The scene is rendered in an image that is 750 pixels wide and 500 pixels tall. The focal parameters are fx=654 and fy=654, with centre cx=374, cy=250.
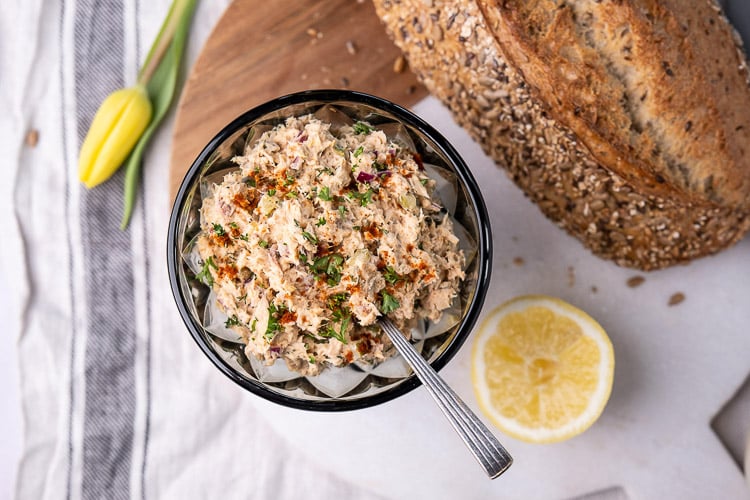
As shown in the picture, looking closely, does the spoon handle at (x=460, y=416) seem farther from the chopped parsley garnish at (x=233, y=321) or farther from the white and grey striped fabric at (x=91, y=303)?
the white and grey striped fabric at (x=91, y=303)

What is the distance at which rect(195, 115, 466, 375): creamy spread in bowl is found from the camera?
5.27 ft

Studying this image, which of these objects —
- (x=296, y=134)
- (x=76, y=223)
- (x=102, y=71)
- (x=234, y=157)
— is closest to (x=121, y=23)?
(x=102, y=71)

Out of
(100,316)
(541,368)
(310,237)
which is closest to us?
(310,237)

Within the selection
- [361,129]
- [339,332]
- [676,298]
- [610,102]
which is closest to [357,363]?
[339,332]

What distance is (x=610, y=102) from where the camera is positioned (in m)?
1.90

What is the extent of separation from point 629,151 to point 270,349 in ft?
3.87

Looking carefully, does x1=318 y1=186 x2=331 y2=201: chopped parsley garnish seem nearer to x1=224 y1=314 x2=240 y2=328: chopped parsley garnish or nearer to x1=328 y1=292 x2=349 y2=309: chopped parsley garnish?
x1=328 y1=292 x2=349 y2=309: chopped parsley garnish

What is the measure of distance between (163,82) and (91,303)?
3.02ft

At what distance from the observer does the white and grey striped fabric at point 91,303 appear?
2.57 metres

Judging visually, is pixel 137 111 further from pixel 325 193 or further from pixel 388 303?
pixel 388 303

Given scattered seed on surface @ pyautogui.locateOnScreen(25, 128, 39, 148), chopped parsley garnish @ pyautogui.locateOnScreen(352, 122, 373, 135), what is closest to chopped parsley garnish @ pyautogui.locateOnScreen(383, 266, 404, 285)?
chopped parsley garnish @ pyautogui.locateOnScreen(352, 122, 373, 135)

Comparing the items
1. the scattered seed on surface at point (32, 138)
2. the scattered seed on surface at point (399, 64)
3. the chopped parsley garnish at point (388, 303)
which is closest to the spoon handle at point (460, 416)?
the chopped parsley garnish at point (388, 303)

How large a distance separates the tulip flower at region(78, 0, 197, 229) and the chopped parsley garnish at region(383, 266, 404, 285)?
1.33 meters

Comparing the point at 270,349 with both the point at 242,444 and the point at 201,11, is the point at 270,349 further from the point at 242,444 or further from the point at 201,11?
the point at 201,11
